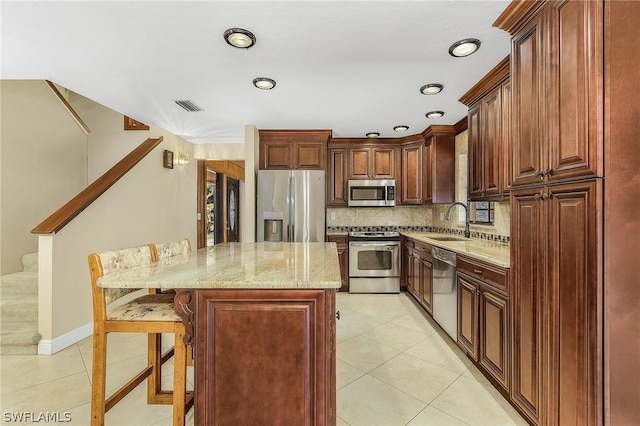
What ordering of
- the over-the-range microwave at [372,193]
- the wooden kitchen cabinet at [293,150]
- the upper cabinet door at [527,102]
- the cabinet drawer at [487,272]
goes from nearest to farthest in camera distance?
the upper cabinet door at [527,102] → the cabinet drawer at [487,272] → the wooden kitchen cabinet at [293,150] → the over-the-range microwave at [372,193]

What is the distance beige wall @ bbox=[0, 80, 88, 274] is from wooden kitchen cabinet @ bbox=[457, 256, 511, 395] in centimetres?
466

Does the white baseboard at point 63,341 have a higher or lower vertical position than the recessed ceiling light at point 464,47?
lower

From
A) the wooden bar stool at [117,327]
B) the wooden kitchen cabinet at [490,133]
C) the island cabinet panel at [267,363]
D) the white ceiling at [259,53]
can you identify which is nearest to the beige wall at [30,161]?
the white ceiling at [259,53]

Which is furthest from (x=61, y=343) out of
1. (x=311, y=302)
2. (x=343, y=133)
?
(x=343, y=133)

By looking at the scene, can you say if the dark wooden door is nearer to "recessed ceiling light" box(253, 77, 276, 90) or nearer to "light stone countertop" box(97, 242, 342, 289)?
"recessed ceiling light" box(253, 77, 276, 90)

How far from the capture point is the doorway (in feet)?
17.3

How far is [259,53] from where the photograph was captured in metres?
2.10

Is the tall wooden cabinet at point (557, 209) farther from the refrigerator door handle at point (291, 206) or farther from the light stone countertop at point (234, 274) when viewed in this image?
the refrigerator door handle at point (291, 206)

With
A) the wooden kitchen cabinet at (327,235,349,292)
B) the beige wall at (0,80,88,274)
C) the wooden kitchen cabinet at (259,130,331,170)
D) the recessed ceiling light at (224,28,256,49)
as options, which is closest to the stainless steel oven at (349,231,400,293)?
the wooden kitchen cabinet at (327,235,349,292)

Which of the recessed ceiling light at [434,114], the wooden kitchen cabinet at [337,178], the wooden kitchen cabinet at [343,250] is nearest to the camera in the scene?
the recessed ceiling light at [434,114]

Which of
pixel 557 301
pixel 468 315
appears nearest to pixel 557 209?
pixel 557 301

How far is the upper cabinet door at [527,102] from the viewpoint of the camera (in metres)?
1.46

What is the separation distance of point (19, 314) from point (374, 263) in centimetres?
386

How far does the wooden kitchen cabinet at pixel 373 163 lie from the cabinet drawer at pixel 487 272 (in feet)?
7.69
